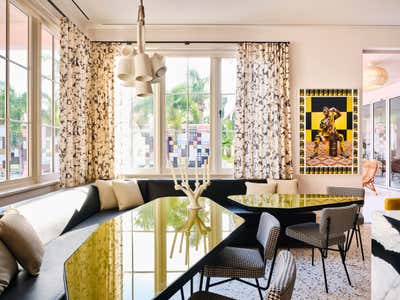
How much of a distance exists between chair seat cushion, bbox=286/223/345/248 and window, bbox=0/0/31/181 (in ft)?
9.51

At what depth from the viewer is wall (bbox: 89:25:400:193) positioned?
14.5ft

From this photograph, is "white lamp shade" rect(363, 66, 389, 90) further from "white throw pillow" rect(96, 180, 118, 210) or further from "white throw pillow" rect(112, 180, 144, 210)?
"white throw pillow" rect(96, 180, 118, 210)

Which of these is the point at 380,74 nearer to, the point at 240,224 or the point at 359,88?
the point at 359,88

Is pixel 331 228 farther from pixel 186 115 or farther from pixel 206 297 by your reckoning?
pixel 186 115

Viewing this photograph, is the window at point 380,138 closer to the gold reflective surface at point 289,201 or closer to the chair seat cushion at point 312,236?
the gold reflective surface at point 289,201

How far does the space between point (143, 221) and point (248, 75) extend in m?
3.08

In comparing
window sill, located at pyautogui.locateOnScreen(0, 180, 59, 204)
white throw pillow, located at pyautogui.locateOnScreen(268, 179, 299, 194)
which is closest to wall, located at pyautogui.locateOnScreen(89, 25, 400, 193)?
white throw pillow, located at pyautogui.locateOnScreen(268, 179, 299, 194)

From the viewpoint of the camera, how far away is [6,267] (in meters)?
1.67

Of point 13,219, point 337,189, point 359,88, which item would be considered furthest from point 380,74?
point 13,219

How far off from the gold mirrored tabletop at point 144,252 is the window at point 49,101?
193cm

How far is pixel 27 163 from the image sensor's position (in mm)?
3180

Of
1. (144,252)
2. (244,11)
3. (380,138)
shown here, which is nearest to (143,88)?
(144,252)

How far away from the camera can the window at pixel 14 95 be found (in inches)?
108

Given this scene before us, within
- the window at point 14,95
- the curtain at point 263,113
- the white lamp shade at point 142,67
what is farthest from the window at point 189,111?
the white lamp shade at point 142,67
